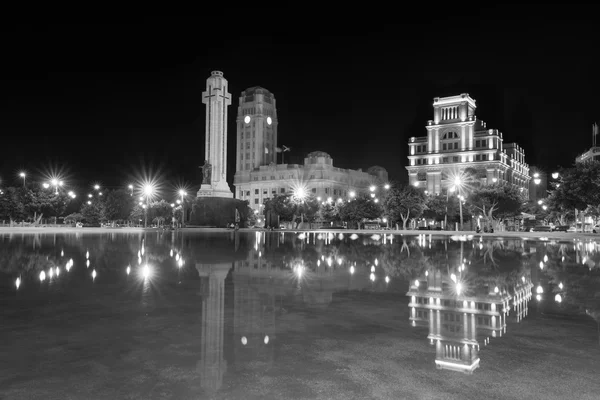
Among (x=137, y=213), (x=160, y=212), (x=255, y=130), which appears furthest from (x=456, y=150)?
(x=137, y=213)

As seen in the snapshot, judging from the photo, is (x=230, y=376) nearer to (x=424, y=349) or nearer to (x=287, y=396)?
(x=287, y=396)

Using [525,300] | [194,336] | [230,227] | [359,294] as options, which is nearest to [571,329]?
[525,300]

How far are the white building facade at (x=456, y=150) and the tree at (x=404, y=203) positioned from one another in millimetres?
36852

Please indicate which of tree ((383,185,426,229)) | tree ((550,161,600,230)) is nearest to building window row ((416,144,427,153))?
tree ((383,185,426,229))

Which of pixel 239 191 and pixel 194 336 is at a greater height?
pixel 239 191

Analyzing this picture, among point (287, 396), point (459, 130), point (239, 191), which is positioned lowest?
point (287, 396)

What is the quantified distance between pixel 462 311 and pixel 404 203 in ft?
222

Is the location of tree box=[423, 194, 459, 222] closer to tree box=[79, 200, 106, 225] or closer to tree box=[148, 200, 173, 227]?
tree box=[148, 200, 173, 227]

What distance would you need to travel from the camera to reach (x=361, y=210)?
271ft

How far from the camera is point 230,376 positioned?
536 cm

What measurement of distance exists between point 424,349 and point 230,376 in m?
2.74

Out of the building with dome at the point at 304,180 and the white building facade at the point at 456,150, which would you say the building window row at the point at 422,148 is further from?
the building with dome at the point at 304,180

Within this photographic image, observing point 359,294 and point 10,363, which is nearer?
point 10,363

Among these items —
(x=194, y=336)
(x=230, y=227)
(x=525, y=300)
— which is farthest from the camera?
(x=230, y=227)
